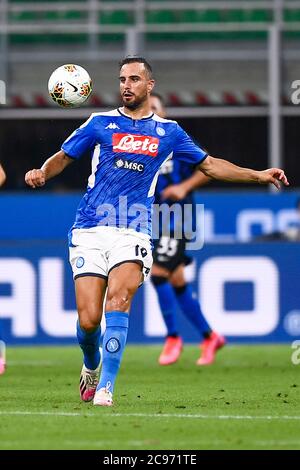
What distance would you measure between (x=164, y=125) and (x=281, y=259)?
5617 mm

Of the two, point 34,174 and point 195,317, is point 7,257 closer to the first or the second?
point 195,317

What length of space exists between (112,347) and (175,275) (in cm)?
447

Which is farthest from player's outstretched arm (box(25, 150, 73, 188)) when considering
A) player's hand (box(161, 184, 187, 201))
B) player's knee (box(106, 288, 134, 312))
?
player's hand (box(161, 184, 187, 201))

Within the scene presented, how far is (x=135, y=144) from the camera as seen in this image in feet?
27.0

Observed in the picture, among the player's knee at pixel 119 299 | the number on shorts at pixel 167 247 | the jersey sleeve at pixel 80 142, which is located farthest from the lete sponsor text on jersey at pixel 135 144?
the number on shorts at pixel 167 247

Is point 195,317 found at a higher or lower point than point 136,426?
higher

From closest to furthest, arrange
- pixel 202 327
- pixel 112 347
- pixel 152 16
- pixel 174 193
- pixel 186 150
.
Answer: pixel 112 347 < pixel 186 150 < pixel 174 193 < pixel 202 327 < pixel 152 16

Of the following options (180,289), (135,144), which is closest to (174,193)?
(180,289)

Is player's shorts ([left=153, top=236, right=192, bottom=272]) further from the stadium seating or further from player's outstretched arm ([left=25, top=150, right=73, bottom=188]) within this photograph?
the stadium seating

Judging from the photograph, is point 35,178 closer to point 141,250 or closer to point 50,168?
point 50,168

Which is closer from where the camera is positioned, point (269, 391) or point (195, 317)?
point (269, 391)

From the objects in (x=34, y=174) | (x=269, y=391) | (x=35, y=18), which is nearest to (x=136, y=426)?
(x=34, y=174)

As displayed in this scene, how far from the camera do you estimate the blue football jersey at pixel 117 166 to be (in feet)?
26.8

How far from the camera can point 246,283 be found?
13.7 m
